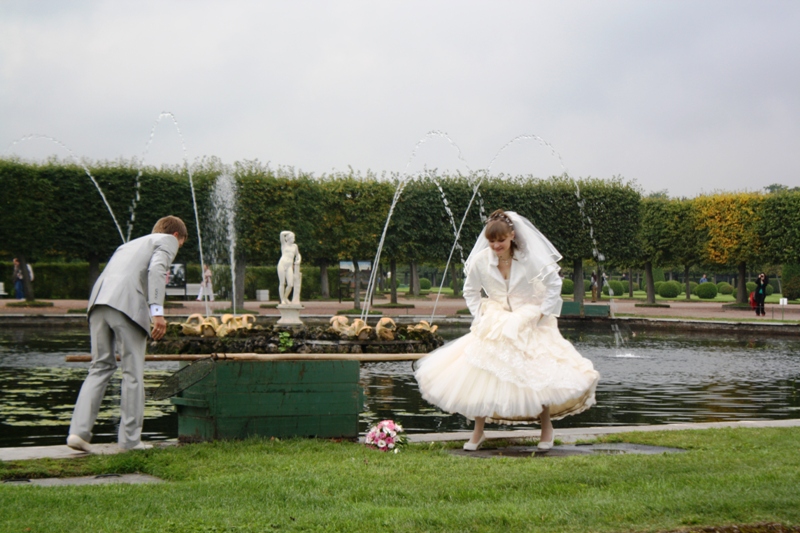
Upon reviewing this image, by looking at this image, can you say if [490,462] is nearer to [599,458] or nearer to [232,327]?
[599,458]

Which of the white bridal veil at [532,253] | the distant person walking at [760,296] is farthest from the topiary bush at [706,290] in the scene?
the white bridal veil at [532,253]

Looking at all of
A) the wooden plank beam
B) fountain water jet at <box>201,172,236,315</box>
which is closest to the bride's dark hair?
the wooden plank beam

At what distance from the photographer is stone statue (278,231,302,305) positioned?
71.0 ft

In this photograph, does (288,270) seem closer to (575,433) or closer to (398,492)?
(575,433)

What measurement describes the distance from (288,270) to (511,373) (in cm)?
1530

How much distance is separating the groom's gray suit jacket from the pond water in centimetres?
209

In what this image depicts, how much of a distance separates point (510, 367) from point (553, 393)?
379 millimetres

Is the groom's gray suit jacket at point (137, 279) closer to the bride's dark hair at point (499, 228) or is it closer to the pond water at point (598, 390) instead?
the pond water at point (598, 390)

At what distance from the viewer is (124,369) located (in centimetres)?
684

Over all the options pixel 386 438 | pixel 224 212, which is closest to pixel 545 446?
pixel 386 438

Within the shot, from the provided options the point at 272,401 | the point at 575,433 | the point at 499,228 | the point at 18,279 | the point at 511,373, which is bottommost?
the point at 575,433

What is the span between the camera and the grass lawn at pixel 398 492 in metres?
4.30

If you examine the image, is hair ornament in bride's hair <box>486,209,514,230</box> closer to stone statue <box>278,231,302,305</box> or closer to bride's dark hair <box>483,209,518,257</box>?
bride's dark hair <box>483,209,518,257</box>

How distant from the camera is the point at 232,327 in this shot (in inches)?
635
